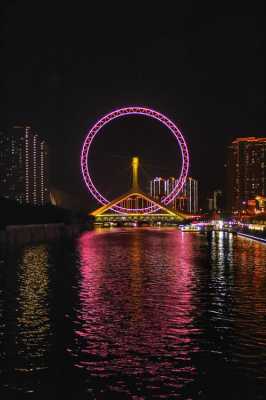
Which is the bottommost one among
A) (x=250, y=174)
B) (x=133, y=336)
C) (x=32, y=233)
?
(x=133, y=336)

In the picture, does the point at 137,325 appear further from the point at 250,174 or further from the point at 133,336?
the point at 250,174

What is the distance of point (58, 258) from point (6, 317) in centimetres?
2200

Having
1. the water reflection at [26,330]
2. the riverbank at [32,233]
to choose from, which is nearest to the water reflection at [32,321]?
the water reflection at [26,330]

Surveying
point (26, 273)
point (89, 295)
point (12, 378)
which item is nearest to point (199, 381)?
point (12, 378)

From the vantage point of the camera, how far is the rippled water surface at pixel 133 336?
11.0 metres

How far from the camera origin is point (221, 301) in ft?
66.7

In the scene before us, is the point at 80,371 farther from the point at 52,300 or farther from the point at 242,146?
the point at 242,146

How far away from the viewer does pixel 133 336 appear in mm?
14805

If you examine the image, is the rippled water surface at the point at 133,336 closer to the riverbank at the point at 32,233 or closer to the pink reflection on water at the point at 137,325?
the pink reflection on water at the point at 137,325

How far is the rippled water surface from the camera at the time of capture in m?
11.0

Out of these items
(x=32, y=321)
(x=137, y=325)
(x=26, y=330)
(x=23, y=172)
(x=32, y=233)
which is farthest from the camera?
(x=23, y=172)

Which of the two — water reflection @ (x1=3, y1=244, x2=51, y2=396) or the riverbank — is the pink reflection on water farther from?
the riverbank

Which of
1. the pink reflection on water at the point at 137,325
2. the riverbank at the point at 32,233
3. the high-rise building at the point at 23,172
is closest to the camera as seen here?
the pink reflection on water at the point at 137,325

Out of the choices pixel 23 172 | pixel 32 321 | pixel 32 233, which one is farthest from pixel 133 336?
pixel 23 172
